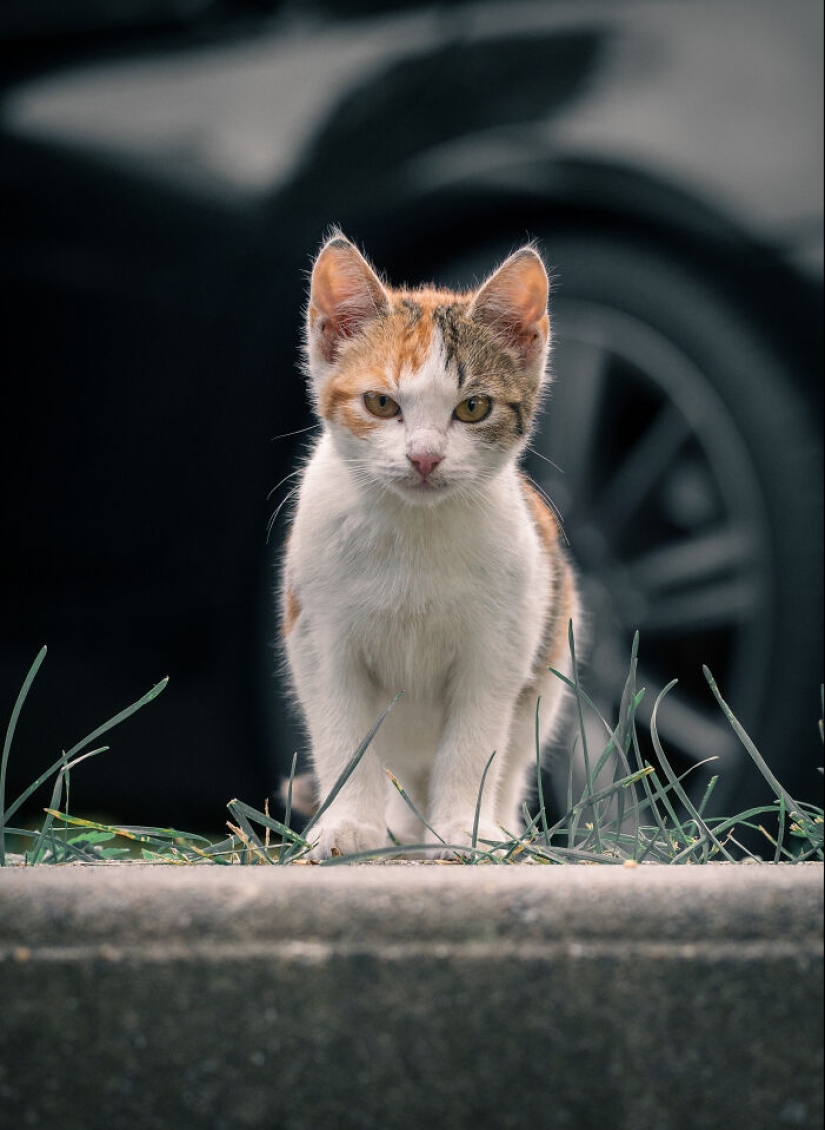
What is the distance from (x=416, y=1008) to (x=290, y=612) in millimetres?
990

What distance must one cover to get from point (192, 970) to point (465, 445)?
842mm

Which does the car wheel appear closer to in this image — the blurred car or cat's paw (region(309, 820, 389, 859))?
the blurred car

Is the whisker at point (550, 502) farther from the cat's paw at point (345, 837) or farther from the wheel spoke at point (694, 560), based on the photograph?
the cat's paw at point (345, 837)

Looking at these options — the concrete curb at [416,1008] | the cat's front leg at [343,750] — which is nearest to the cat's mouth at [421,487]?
the cat's front leg at [343,750]

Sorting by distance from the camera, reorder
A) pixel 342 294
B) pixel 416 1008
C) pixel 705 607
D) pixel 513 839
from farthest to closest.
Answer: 1. pixel 705 607
2. pixel 342 294
3. pixel 513 839
4. pixel 416 1008

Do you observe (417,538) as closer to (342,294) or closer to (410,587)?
(410,587)

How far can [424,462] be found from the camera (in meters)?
1.61

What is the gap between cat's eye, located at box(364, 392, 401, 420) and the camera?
1.70m

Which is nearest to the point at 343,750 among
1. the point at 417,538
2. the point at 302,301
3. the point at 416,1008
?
the point at 417,538

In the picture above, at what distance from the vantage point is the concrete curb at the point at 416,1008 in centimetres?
98

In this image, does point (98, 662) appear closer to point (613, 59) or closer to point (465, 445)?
point (465, 445)

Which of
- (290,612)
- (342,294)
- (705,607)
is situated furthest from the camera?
(705,607)

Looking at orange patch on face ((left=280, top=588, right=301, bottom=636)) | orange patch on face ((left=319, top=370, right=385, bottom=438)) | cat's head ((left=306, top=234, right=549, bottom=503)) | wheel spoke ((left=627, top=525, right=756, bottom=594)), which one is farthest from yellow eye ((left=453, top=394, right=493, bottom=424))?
wheel spoke ((left=627, top=525, right=756, bottom=594))

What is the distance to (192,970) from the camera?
0.99 metres
